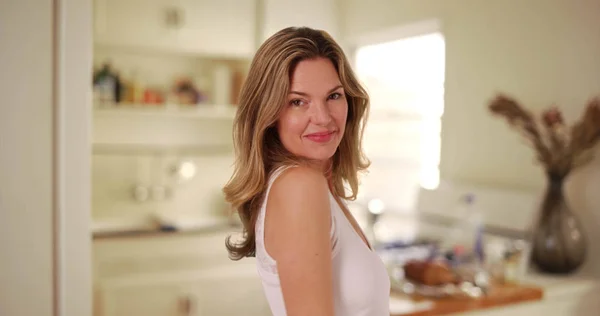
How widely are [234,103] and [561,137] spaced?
1.84 m

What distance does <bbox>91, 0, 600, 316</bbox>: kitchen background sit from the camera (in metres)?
2.41

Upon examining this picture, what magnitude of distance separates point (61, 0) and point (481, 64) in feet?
5.97

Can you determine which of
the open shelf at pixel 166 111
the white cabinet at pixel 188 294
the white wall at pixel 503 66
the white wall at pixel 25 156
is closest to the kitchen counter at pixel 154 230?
the white cabinet at pixel 188 294

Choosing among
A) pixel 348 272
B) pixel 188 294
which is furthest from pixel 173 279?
pixel 348 272

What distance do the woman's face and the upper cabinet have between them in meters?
2.49

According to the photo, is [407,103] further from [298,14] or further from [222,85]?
[222,85]

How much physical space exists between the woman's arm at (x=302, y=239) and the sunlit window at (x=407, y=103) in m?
2.25

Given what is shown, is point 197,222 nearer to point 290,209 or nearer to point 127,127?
point 127,127

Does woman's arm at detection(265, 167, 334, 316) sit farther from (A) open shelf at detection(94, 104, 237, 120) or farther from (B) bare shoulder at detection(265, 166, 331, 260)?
→ (A) open shelf at detection(94, 104, 237, 120)

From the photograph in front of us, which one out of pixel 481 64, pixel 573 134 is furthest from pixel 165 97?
pixel 573 134

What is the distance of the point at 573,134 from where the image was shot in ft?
6.80

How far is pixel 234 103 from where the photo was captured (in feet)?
11.3

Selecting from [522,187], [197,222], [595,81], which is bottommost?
[197,222]

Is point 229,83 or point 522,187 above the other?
point 229,83
